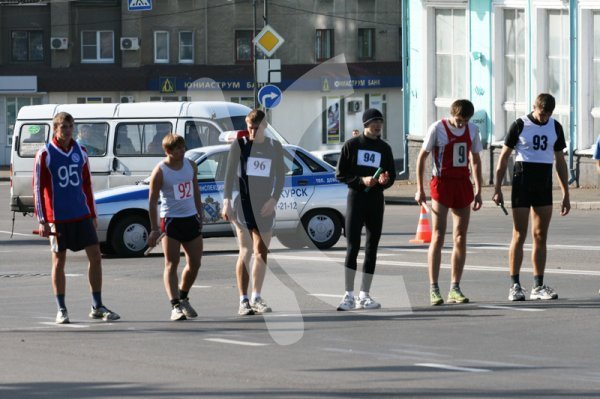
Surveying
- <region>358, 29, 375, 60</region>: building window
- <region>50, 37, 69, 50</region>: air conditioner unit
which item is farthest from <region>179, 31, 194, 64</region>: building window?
<region>358, 29, 375, 60</region>: building window

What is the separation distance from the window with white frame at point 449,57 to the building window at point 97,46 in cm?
2459

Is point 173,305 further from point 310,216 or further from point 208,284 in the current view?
point 310,216

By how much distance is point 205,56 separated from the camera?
202 feet

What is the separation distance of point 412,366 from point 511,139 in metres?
4.04

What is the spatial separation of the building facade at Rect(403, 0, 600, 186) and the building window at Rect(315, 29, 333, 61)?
21.7m

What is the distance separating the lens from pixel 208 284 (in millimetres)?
15602

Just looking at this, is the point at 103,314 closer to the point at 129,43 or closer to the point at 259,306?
the point at 259,306

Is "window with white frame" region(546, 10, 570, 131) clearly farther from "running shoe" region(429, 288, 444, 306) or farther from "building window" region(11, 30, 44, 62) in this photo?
"building window" region(11, 30, 44, 62)

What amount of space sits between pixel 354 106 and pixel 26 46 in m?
14.3

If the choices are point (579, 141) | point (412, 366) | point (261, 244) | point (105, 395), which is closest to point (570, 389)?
point (412, 366)

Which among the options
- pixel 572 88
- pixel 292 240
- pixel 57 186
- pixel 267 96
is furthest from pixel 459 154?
pixel 267 96

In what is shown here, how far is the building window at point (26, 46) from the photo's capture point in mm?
60281

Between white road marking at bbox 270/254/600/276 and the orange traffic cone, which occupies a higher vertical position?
the orange traffic cone

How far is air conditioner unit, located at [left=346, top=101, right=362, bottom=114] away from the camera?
206 feet
